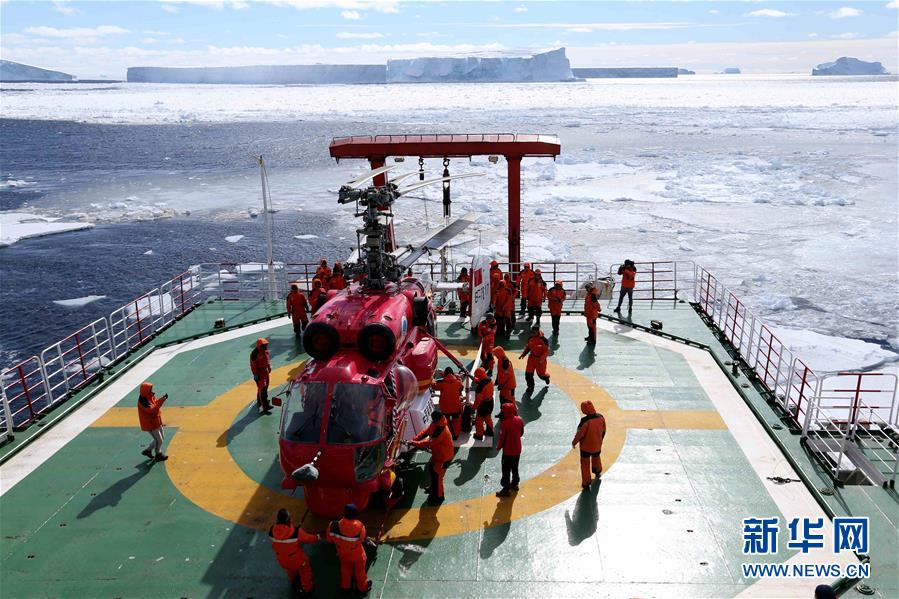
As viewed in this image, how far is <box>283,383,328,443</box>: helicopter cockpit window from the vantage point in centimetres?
904

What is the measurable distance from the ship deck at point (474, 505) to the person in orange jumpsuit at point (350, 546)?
0.99 ft

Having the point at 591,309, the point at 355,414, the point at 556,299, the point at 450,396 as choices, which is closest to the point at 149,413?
the point at 355,414

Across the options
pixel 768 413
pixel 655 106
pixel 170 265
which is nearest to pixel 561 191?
pixel 170 265

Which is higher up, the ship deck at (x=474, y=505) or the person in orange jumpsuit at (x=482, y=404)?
the person in orange jumpsuit at (x=482, y=404)

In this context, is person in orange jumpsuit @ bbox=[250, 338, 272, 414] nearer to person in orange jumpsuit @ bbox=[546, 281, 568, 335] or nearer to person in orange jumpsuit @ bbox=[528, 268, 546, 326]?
person in orange jumpsuit @ bbox=[546, 281, 568, 335]

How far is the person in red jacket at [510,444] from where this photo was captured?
9.73 m

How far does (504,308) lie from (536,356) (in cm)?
330

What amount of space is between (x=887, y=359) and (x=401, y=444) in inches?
684

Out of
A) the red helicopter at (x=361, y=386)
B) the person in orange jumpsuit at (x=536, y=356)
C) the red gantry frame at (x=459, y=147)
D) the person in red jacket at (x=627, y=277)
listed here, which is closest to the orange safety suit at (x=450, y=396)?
the red helicopter at (x=361, y=386)

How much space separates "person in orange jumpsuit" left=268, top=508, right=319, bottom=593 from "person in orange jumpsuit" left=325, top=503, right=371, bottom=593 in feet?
1.03

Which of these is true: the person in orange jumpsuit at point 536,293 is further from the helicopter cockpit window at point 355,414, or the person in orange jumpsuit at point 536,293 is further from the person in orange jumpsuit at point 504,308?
the helicopter cockpit window at point 355,414

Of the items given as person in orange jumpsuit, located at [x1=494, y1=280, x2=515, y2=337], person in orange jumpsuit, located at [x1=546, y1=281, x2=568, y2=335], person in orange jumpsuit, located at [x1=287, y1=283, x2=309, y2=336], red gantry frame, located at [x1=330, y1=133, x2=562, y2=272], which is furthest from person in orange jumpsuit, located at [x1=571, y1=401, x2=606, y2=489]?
red gantry frame, located at [x1=330, y1=133, x2=562, y2=272]

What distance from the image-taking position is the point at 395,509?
995 cm

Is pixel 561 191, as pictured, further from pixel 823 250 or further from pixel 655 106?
pixel 655 106
